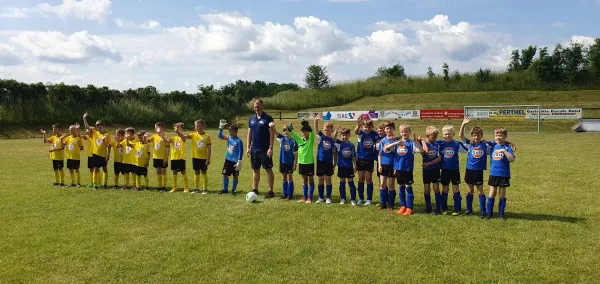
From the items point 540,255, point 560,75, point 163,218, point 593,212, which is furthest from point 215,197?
point 560,75

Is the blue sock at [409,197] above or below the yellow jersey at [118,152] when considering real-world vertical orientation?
below

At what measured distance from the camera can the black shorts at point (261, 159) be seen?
9711 millimetres

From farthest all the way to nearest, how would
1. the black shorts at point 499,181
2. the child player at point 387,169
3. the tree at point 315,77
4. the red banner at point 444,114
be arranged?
the tree at point 315,77 < the red banner at point 444,114 < the child player at point 387,169 < the black shorts at point 499,181

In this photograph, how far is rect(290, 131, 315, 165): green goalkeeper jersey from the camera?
9.53 metres

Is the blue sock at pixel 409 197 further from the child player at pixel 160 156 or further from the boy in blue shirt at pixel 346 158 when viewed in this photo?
the child player at pixel 160 156

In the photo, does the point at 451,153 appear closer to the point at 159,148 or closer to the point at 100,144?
the point at 159,148

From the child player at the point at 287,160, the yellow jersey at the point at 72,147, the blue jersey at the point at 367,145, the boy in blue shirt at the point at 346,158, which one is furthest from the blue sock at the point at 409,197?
the yellow jersey at the point at 72,147

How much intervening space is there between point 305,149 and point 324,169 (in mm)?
651

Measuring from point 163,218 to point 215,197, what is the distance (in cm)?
191

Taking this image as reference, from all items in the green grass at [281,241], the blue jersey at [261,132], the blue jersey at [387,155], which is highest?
the blue jersey at [261,132]

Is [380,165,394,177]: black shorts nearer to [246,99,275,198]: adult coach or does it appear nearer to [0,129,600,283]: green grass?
[0,129,600,283]: green grass

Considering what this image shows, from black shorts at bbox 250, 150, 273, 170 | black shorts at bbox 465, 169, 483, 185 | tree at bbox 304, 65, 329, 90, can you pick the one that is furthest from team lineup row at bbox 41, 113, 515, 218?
→ tree at bbox 304, 65, 329, 90

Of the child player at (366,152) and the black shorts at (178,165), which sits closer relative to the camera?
the child player at (366,152)

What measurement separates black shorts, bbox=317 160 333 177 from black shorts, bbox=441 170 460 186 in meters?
2.28
